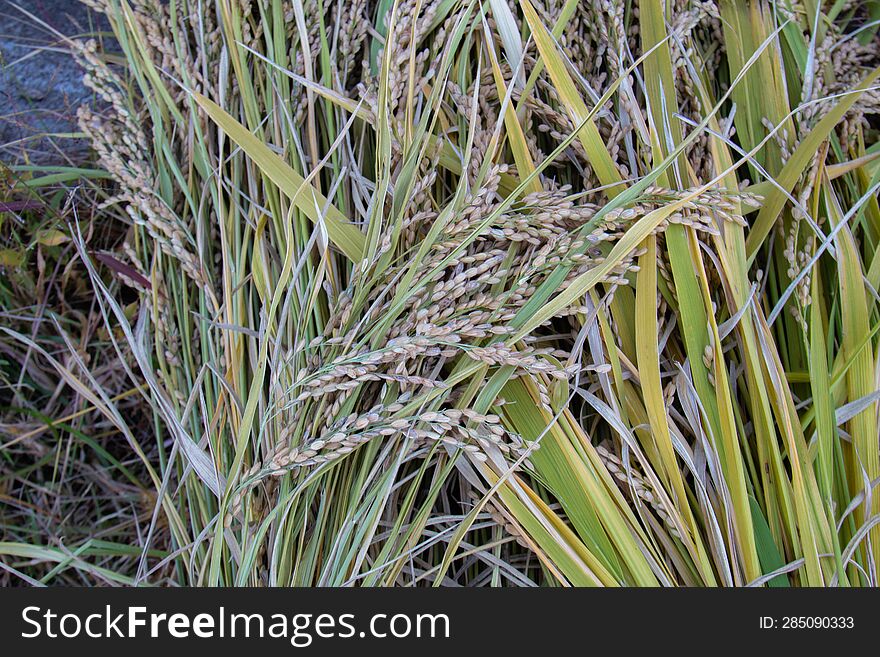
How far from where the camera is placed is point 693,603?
75cm

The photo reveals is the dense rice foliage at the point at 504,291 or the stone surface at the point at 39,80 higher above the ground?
the stone surface at the point at 39,80

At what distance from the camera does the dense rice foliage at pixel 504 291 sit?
0.71 meters

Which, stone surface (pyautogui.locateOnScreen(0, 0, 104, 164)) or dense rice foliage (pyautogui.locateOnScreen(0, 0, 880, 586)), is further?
stone surface (pyautogui.locateOnScreen(0, 0, 104, 164))

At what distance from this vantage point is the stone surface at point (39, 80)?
3.49 ft

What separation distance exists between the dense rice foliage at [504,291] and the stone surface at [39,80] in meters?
0.26

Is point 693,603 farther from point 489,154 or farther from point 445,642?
point 489,154

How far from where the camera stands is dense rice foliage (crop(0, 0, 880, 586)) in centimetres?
71

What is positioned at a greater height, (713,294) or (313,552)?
(713,294)

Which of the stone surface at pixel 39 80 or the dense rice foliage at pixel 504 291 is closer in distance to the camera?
the dense rice foliage at pixel 504 291

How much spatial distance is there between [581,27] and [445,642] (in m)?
0.86

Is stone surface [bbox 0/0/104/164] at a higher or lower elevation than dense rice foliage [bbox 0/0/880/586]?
higher

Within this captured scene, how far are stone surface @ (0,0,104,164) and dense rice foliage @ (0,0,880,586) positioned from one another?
0.86 feet

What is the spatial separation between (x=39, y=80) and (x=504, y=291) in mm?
937

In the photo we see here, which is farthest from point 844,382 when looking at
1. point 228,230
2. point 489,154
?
point 228,230
